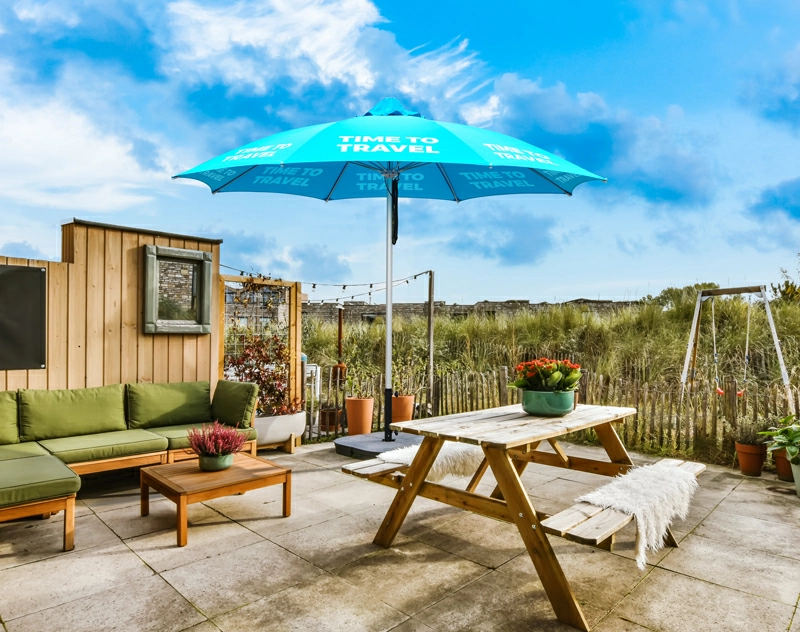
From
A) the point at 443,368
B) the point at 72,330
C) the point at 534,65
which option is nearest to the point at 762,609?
the point at 72,330

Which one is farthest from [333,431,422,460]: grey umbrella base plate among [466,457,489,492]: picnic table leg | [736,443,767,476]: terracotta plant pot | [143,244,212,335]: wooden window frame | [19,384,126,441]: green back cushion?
[736,443,767,476]: terracotta plant pot

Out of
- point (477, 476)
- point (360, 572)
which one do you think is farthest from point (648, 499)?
point (360, 572)

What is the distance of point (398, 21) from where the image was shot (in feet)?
17.9

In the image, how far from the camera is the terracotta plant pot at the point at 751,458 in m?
4.86

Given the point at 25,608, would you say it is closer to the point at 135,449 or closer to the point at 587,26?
the point at 135,449

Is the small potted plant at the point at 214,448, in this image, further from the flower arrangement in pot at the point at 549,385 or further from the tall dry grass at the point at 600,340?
the tall dry grass at the point at 600,340

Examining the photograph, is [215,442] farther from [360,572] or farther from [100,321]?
[100,321]

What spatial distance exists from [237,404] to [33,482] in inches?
75.3

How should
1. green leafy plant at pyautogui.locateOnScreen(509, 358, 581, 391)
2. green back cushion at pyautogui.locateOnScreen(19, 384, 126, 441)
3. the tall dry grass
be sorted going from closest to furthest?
green leafy plant at pyautogui.locateOnScreen(509, 358, 581, 391) → green back cushion at pyautogui.locateOnScreen(19, 384, 126, 441) → the tall dry grass

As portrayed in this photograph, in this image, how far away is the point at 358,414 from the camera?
6.27 metres

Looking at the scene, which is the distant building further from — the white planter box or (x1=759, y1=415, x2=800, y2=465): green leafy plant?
(x1=759, y1=415, x2=800, y2=465): green leafy plant

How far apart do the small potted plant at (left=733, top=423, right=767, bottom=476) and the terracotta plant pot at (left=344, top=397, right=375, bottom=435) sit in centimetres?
373

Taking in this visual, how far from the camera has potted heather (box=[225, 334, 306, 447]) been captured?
546cm

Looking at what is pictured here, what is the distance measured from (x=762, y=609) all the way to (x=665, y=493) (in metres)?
0.63
